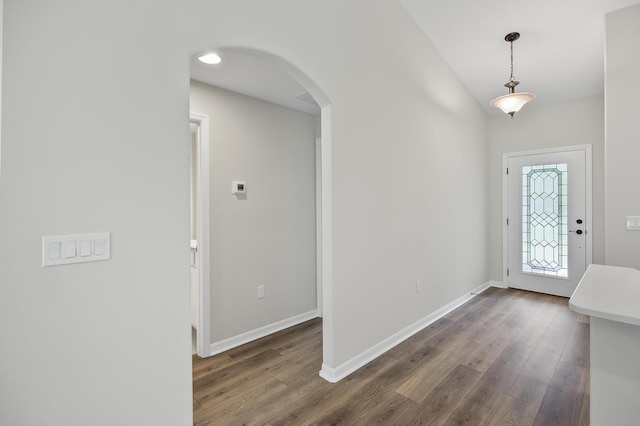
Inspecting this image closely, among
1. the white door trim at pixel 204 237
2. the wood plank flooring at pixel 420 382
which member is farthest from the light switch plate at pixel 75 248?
the white door trim at pixel 204 237

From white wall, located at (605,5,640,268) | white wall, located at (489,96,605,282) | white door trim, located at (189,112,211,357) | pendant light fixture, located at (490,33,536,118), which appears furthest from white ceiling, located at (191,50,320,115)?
white wall, located at (489,96,605,282)

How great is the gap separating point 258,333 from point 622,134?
12.8ft

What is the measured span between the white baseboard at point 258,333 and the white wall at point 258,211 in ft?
0.14

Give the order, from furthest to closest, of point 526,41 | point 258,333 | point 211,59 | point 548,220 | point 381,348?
point 548,220, point 526,41, point 258,333, point 381,348, point 211,59

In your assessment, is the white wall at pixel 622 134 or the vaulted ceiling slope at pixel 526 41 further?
the vaulted ceiling slope at pixel 526 41

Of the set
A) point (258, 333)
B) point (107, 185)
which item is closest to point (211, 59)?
point (107, 185)

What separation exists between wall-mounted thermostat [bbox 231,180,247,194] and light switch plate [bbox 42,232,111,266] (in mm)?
1695

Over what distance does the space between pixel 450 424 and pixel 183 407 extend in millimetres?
1510

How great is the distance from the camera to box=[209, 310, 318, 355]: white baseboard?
2.76 m

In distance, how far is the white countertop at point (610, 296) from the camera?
1.12 m

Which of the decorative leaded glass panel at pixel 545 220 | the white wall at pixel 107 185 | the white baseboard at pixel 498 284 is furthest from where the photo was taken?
the white baseboard at pixel 498 284

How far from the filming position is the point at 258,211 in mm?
3117

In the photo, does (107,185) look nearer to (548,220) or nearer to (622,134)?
(622,134)

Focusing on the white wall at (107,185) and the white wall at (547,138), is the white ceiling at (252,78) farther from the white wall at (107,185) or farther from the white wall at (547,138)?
the white wall at (547,138)
